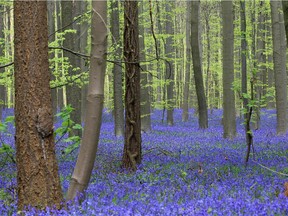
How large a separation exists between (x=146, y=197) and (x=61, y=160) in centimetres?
549

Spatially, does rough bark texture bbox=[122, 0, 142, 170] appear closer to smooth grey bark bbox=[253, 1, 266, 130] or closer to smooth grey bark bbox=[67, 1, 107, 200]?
smooth grey bark bbox=[67, 1, 107, 200]

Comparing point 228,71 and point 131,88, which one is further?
point 228,71

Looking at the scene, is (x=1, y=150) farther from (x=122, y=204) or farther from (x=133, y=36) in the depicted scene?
(x=133, y=36)

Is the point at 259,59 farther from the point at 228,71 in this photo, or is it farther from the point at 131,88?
the point at 131,88

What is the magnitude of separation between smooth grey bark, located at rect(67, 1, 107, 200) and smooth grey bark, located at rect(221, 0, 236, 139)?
417 inches

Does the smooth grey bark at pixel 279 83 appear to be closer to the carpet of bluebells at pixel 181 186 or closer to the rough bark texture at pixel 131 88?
the carpet of bluebells at pixel 181 186

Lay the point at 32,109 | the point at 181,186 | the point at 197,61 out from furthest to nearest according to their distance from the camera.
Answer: the point at 197,61 < the point at 181,186 < the point at 32,109

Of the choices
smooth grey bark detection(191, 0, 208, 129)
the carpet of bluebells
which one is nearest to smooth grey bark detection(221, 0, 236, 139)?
the carpet of bluebells

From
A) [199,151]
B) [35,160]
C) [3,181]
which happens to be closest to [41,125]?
[35,160]

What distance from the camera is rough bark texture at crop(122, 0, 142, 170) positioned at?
8859 millimetres

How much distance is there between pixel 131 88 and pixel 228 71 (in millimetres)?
7533

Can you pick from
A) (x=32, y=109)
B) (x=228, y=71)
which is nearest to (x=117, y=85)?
(x=228, y=71)

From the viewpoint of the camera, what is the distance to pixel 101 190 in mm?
6406

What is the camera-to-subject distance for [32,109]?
4.88m
